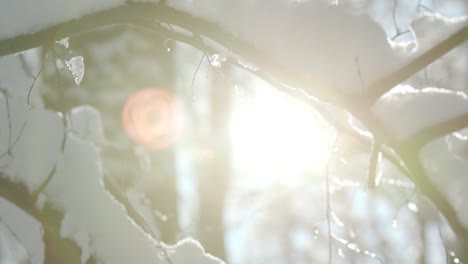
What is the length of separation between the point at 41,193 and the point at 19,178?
98mm

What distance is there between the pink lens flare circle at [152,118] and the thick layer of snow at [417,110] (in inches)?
175

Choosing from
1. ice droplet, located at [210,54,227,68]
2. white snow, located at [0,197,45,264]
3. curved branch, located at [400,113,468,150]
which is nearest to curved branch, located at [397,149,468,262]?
curved branch, located at [400,113,468,150]

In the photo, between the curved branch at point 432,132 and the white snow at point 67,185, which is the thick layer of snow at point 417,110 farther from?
the white snow at point 67,185

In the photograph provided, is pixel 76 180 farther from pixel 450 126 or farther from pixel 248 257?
pixel 248 257

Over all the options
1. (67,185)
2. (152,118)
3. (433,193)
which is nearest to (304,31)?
(433,193)

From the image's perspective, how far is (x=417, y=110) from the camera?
1.54m

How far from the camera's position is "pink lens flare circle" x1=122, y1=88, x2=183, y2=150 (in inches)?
233

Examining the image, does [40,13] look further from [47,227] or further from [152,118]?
[152,118]

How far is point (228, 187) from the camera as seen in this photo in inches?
272

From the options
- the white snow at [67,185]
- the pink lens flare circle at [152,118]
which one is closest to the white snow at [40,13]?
the white snow at [67,185]

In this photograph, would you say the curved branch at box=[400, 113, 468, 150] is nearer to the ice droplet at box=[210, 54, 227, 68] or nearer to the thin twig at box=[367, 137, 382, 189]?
the thin twig at box=[367, 137, 382, 189]

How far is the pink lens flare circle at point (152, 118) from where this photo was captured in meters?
5.93

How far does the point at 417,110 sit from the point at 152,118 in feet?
15.3

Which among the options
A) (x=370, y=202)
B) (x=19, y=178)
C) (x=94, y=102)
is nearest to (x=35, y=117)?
(x=19, y=178)
